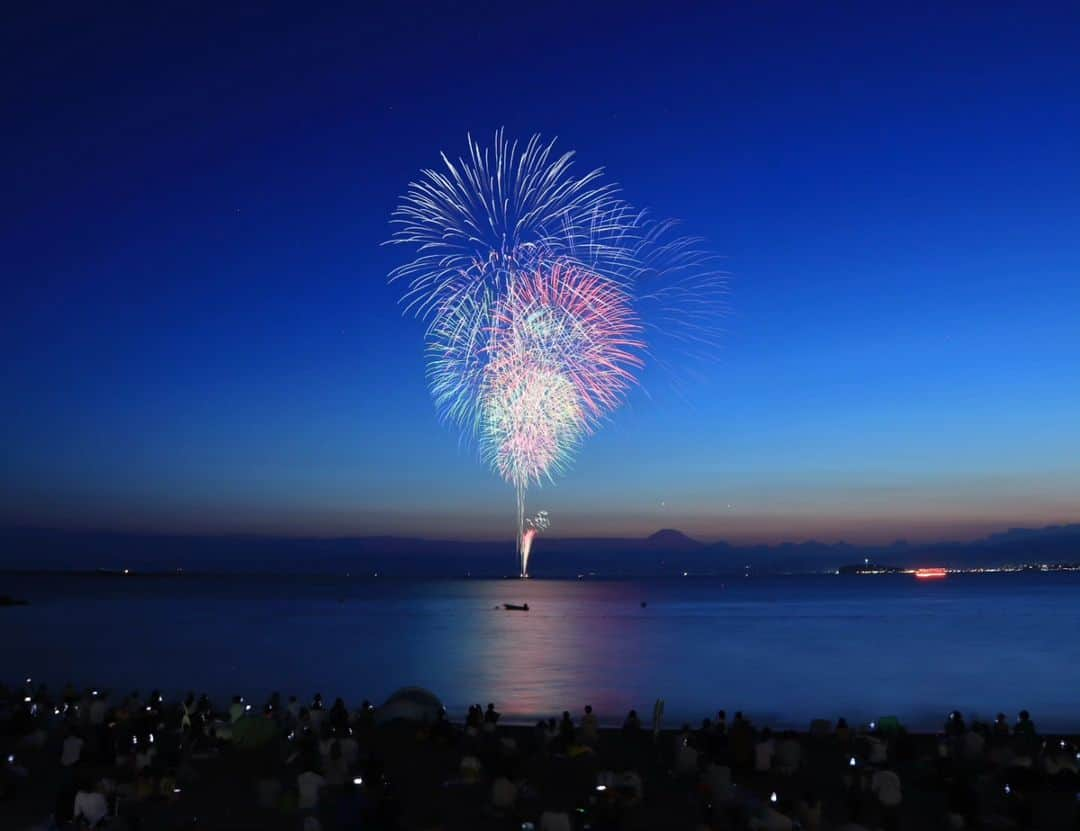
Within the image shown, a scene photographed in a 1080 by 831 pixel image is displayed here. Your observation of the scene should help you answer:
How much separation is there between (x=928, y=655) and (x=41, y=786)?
Answer: 55678 mm

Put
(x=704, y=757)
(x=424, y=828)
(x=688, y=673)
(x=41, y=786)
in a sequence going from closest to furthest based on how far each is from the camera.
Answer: (x=424, y=828), (x=41, y=786), (x=704, y=757), (x=688, y=673)

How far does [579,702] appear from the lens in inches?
1601

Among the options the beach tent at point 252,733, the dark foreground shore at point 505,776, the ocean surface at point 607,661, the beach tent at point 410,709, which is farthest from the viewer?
the ocean surface at point 607,661

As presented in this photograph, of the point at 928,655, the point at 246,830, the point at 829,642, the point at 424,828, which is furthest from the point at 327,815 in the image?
the point at 829,642

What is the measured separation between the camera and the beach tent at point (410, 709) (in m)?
24.8

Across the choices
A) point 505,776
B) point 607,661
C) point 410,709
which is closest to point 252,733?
point 410,709

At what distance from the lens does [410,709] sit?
82.2ft

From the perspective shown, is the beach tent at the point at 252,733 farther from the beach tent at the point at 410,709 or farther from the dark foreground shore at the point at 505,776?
the beach tent at the point at 410,709

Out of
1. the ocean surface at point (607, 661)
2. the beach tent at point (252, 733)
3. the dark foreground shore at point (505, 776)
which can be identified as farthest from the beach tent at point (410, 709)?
the ocean surface at point (607, 661)

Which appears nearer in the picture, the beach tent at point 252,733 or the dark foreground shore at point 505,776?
the dark foreground shore at point 505,776

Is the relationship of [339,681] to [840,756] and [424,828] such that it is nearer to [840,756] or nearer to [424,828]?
[840,756]

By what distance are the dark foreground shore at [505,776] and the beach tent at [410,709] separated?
0.14 metres

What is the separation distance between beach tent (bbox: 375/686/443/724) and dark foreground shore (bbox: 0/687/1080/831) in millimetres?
139

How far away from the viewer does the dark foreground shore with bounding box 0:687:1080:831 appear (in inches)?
609
